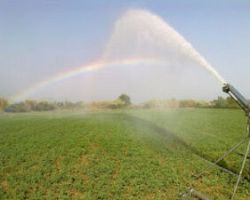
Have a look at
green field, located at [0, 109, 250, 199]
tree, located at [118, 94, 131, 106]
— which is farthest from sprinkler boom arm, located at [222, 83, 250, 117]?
tree, located at [118, 94, 131, 106]

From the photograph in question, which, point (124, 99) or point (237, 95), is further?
point (124, 99)

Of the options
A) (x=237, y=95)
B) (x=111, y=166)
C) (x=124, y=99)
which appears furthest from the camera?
(x=124, y=99)

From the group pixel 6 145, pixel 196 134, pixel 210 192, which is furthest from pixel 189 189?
pixel 6 145

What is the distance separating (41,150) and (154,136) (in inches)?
219

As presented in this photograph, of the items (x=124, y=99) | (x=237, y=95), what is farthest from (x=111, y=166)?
(x=124, y=99)

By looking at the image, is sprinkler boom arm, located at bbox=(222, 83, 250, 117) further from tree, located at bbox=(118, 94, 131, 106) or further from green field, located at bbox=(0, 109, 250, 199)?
tree, located at bbox=(118, 94, 131, 106)

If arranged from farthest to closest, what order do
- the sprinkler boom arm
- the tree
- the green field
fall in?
the tree, the green field, the sprinkler boom arm

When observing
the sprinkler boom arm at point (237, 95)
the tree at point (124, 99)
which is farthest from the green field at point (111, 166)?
the tree at point (124, 99)

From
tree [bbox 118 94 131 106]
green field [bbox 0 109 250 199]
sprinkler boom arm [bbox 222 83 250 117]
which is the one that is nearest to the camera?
sprinkler boom arm [bbox 222 83 250 117]

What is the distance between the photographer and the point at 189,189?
720 centimetres

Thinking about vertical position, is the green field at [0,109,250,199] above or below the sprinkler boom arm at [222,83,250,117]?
below

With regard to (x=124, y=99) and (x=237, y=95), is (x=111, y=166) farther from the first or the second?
(x=124, y=99)

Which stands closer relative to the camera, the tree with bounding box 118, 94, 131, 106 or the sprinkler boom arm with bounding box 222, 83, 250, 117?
the sprinkler boom arm with bounding box 222, 83, 250, 117

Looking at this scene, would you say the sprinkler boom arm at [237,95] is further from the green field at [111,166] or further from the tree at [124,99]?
the tree at [124,99]
